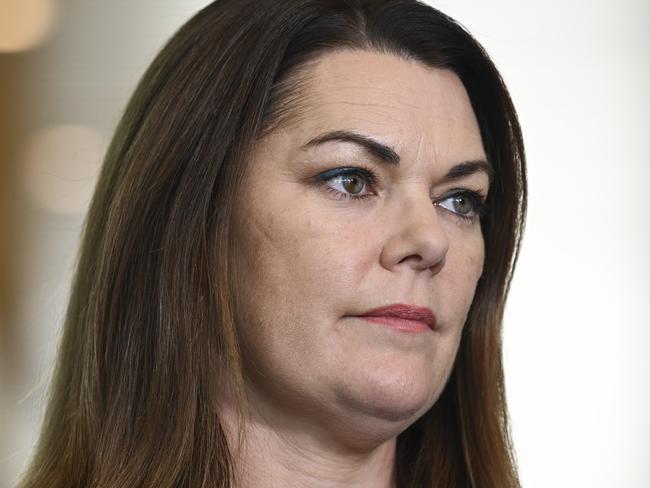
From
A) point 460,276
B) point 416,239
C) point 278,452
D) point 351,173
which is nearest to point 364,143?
point 351,173

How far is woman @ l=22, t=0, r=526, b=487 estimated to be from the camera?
1731 millimetres

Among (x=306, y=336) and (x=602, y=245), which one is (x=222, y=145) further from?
(x=602, y=245)

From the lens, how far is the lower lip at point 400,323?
5.65ft

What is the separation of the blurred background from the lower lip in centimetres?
116

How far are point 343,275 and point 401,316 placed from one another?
111 mm

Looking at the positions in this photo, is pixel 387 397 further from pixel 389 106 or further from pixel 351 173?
pixel 389 106

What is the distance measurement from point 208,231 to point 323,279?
0.70 ft

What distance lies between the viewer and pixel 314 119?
1.79 metres

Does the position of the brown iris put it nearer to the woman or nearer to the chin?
the woman

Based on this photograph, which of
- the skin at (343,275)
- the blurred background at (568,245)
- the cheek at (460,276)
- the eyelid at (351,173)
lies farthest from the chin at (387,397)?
the blurred background at (568,245)

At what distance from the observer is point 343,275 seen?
67.2 inches

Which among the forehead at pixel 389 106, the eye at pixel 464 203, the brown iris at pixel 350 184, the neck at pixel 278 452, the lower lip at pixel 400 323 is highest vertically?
the forehead at pixel 389 106

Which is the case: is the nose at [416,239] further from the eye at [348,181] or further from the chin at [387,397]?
the chin at [387,397]

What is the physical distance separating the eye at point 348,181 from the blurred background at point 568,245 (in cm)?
114
